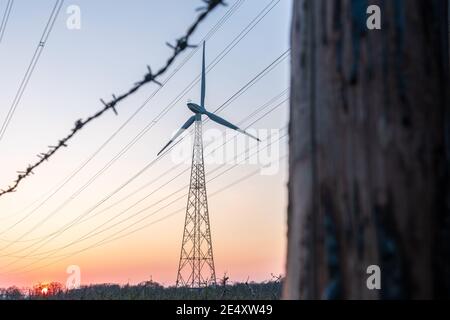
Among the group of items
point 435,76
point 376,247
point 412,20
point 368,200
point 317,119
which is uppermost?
point 412,20

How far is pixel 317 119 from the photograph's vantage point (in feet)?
6.61

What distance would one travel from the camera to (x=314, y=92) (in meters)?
2.05

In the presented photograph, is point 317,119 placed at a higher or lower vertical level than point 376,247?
higher

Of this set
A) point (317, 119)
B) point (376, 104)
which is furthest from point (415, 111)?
point (317, 119)

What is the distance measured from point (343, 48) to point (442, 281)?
84 cm

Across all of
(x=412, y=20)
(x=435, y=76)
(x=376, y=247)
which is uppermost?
(x=412, y=20)
